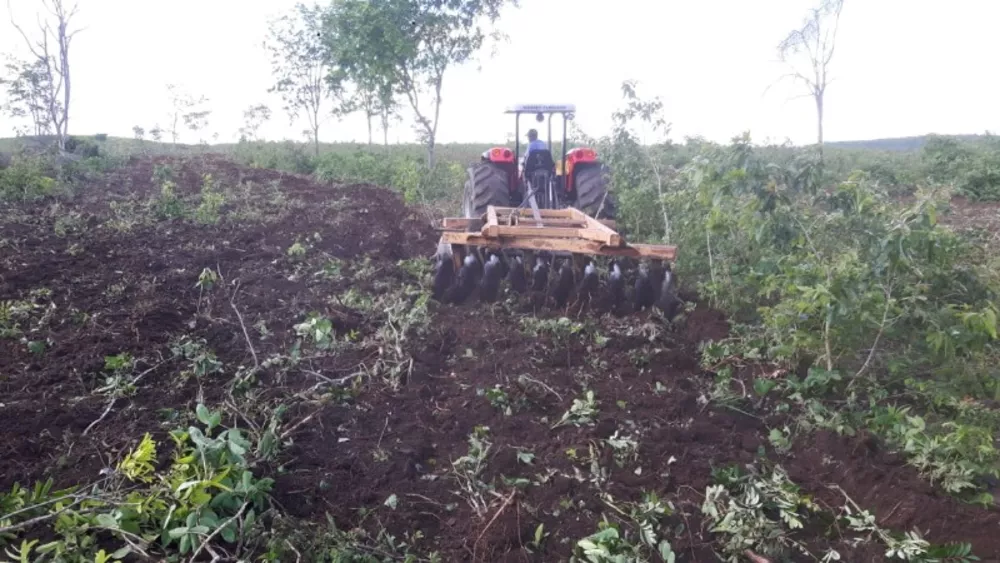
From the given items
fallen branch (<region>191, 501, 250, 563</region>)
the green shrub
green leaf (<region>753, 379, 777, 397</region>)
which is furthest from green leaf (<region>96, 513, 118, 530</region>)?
the green shrub

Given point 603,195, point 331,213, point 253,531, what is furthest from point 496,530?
point 331,213

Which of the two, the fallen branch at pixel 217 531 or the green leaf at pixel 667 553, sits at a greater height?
the fallen branch at pixel 217 531

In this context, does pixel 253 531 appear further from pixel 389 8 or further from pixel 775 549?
pixel 389 8

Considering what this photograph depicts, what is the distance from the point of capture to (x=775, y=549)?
269 cm

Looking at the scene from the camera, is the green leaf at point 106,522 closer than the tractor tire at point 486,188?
Yes

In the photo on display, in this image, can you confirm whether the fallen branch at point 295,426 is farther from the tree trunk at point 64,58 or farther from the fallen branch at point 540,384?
the tree trunk at point 64,58

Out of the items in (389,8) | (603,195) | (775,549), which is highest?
(389,8)

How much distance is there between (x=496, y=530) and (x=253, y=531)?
906 mm

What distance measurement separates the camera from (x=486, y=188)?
7.14 meters

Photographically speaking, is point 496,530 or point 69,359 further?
point 69,359

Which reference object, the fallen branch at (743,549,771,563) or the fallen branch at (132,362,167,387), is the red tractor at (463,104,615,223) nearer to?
the fallen branch at (132,362,167,387)

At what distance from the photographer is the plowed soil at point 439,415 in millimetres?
2865

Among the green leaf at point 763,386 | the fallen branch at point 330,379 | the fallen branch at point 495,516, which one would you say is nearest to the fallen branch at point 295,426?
the fallen branch at point 330,379

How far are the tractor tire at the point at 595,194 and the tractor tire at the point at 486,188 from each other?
766mm
